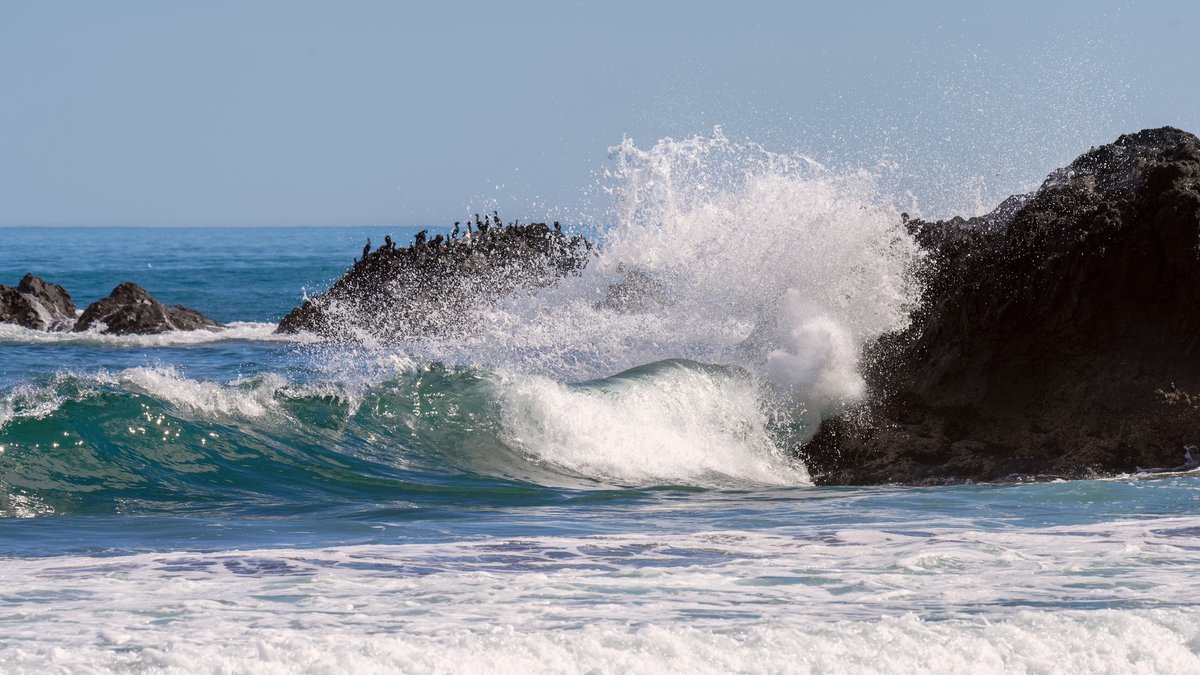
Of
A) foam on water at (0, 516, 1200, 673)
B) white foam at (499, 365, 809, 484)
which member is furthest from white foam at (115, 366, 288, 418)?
foam on water at (0, 516, 1200, 673)

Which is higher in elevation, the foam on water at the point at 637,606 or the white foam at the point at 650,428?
the white foam at the point at 650,428

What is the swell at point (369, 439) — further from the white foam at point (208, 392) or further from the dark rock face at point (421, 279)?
the dark rock face at point (421, 279)

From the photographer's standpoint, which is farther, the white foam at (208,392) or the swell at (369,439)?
the white foam at (208,392)

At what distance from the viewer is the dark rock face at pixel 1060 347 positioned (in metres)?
9.15

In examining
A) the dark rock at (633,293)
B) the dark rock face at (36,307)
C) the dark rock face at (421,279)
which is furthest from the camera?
the dark rock face at (36,307)

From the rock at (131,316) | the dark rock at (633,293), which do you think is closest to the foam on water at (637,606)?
the dark rock at (633,293)

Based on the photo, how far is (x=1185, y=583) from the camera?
18.9 ft

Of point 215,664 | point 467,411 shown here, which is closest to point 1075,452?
point 467,411

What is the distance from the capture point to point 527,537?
7.07 metres

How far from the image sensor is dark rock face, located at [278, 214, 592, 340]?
79.3 ft

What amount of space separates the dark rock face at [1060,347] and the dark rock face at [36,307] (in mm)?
20552

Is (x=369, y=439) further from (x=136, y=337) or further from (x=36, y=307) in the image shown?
(x=36, y=307)

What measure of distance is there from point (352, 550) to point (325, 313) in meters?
21.0

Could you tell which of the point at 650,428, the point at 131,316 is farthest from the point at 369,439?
the point at 131,316
